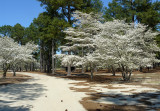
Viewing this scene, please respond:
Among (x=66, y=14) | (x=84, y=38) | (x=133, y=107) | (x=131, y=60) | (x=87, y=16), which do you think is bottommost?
(x=133, y=107)

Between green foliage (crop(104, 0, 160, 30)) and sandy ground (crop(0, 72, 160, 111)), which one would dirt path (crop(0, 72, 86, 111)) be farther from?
green foliage (crop(104, 0, 160, 30))

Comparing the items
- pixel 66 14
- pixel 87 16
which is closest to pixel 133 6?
pixel 66 14

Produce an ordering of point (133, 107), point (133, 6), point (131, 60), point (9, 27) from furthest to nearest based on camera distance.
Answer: point (9, 27)
point (133, 6)
point (131, 60)
point (133, 107)

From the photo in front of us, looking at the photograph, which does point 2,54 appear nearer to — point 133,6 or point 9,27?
point 133,6

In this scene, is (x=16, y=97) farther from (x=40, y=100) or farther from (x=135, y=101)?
(x=135, y=101)

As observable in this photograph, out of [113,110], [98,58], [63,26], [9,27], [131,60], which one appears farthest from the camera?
[9,27]

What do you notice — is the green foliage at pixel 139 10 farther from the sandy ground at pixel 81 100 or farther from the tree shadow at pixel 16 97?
the tree shadow at pixel 16 97

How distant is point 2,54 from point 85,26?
10.9m

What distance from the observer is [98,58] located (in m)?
17.4

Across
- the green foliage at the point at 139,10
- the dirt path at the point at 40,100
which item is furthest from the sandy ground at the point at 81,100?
the green foliage at the point at 139,10

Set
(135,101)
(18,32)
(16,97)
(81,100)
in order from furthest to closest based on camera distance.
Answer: (18,32)
(16,97)
(81,100)
(135,101)

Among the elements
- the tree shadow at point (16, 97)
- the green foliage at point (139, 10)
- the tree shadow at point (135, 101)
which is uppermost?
the green foliage at point (139, 10)

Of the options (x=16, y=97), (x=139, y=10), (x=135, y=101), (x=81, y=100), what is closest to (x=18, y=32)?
(x=139, y=10)

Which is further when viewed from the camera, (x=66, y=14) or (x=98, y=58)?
(x=66, y=14)
